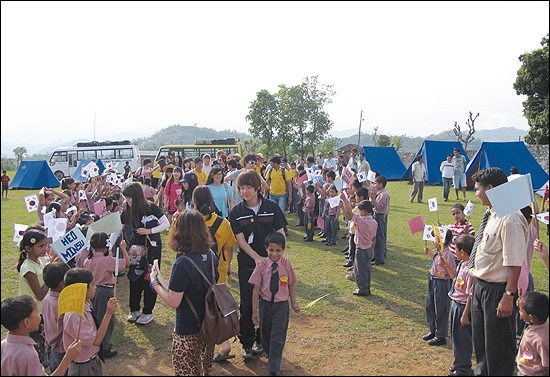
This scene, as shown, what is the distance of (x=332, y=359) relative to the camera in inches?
161

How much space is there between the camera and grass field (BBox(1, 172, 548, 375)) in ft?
13.1

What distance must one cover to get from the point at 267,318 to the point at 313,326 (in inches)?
53.3

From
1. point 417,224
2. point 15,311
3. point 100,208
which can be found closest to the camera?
point 15,311

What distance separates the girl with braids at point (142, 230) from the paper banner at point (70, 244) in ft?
3.22

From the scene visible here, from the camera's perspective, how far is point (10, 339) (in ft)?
8.05

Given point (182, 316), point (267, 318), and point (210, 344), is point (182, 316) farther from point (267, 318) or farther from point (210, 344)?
point (267, 318)

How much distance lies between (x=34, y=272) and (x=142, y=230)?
4.18ft

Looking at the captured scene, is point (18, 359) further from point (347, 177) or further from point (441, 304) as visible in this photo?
point (347, 177)

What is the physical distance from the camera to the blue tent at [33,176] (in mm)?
25578

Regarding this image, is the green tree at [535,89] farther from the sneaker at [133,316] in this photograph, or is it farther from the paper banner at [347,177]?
the sneaker at [133,316]

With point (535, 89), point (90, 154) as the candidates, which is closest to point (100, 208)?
point (90, 154)

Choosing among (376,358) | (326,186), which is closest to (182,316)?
(376,358)

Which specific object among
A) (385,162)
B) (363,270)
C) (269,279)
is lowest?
(363,270)

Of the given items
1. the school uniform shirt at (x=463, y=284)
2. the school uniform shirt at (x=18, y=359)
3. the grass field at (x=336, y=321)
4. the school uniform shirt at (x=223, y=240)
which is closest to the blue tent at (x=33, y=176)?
the grass field at (x=336, y=321)
